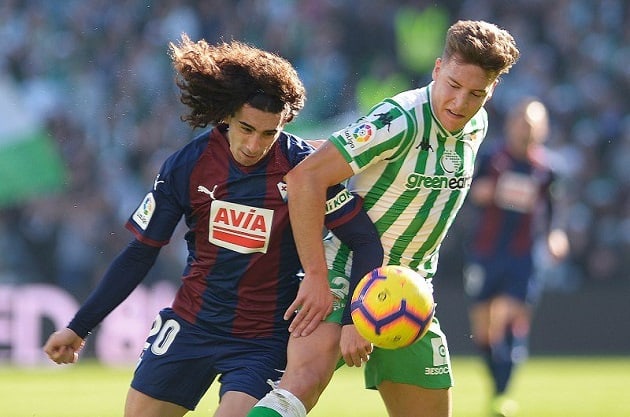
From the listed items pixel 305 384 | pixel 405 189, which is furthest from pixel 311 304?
pixel 405 189

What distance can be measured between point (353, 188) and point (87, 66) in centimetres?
1097

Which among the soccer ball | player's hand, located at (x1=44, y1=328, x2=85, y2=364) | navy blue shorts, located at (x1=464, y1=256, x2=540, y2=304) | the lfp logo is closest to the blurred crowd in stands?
navy blue shorts, located at (x1=464, y1=256, x2=540, y2=304)

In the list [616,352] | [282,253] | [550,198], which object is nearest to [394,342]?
[282,253]

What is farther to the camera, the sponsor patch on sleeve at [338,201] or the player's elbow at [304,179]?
the sponsor patch on sleeve at [338,201]

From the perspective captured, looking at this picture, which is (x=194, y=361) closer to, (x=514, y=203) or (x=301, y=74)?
(x=514, y=203)

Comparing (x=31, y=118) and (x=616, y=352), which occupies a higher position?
(x=31, y=118)

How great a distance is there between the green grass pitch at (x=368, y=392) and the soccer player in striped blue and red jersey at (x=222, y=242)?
12.0 feet

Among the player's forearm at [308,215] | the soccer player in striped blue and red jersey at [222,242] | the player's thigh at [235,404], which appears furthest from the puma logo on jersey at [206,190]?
the player's thigh at [235,404]

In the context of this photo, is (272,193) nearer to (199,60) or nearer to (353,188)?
(353,188)

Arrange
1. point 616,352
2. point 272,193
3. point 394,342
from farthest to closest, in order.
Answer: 1. point 616,352
2. point 272,193
3. point 394,342

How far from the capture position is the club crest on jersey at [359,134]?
15.0 feet

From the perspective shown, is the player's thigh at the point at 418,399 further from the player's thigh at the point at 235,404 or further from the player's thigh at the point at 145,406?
the player's thigh at the point at 145,406

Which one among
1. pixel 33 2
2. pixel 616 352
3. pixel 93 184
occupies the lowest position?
pixel 616 352

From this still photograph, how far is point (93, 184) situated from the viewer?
48.8 feet
